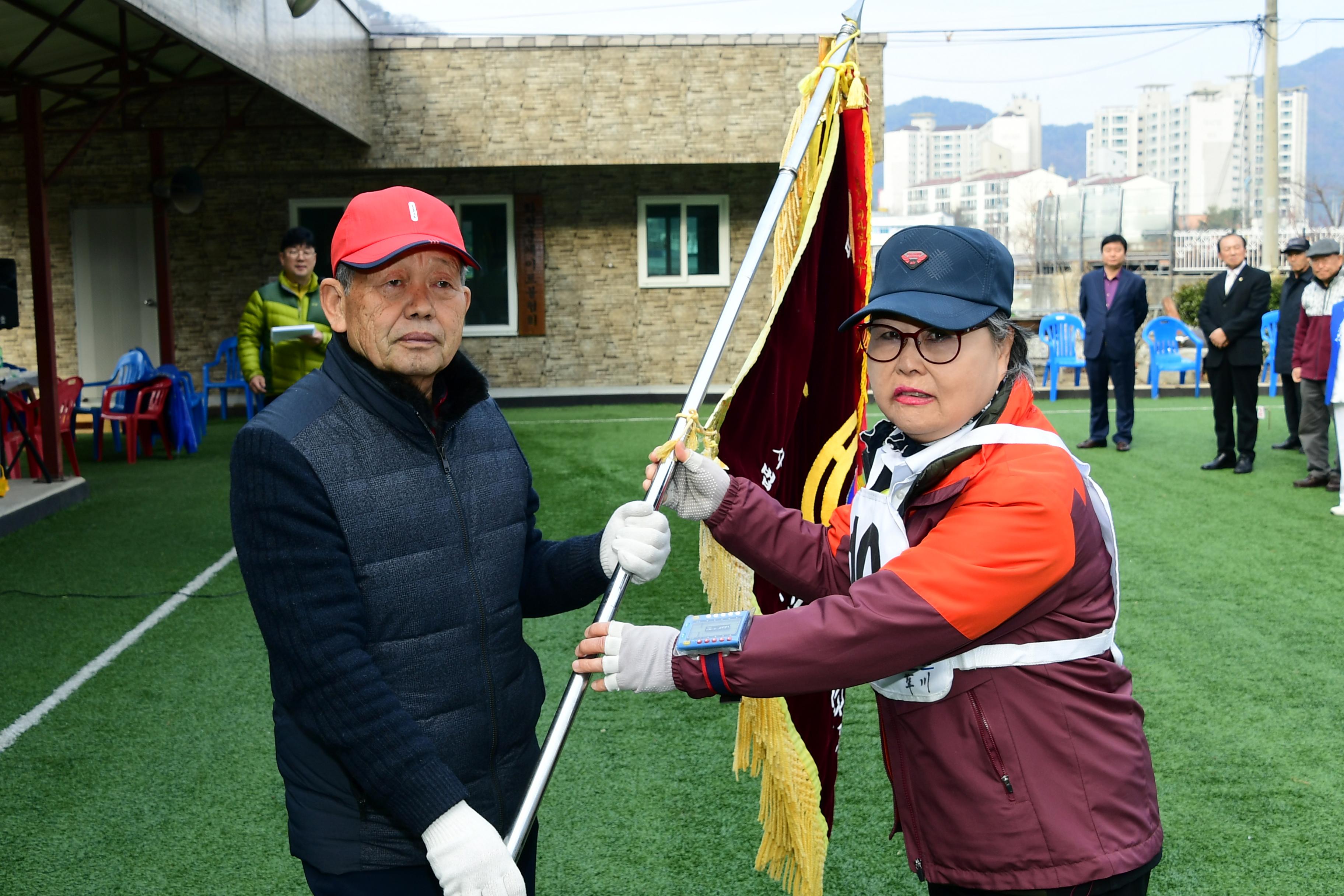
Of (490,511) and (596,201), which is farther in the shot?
(596,201)

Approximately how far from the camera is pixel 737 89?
1548 centimetres

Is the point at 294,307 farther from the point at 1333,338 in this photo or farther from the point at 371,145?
the point at 371,145

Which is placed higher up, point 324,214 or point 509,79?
point 509,79

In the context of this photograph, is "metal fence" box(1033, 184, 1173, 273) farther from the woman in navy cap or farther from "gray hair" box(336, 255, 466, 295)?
"gray hair" box(336, 255, 466, 295)

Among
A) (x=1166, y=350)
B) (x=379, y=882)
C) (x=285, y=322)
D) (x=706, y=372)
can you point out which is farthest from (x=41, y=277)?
(x=1166, y=350)

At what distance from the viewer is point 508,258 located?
16.4 metres

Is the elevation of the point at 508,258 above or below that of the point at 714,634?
above

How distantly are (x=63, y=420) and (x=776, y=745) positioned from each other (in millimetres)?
9119

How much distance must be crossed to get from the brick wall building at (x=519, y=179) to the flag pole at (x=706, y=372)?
496 inches

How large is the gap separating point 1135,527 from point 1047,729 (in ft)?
20.8

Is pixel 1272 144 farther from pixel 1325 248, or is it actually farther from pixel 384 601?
pixel 384 601

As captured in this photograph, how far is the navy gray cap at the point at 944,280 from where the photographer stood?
1.80 m

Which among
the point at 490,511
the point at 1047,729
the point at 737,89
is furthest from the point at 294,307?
the point at 737,89

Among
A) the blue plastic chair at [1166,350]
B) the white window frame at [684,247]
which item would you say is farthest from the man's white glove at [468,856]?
the white window frame at [684,247]
